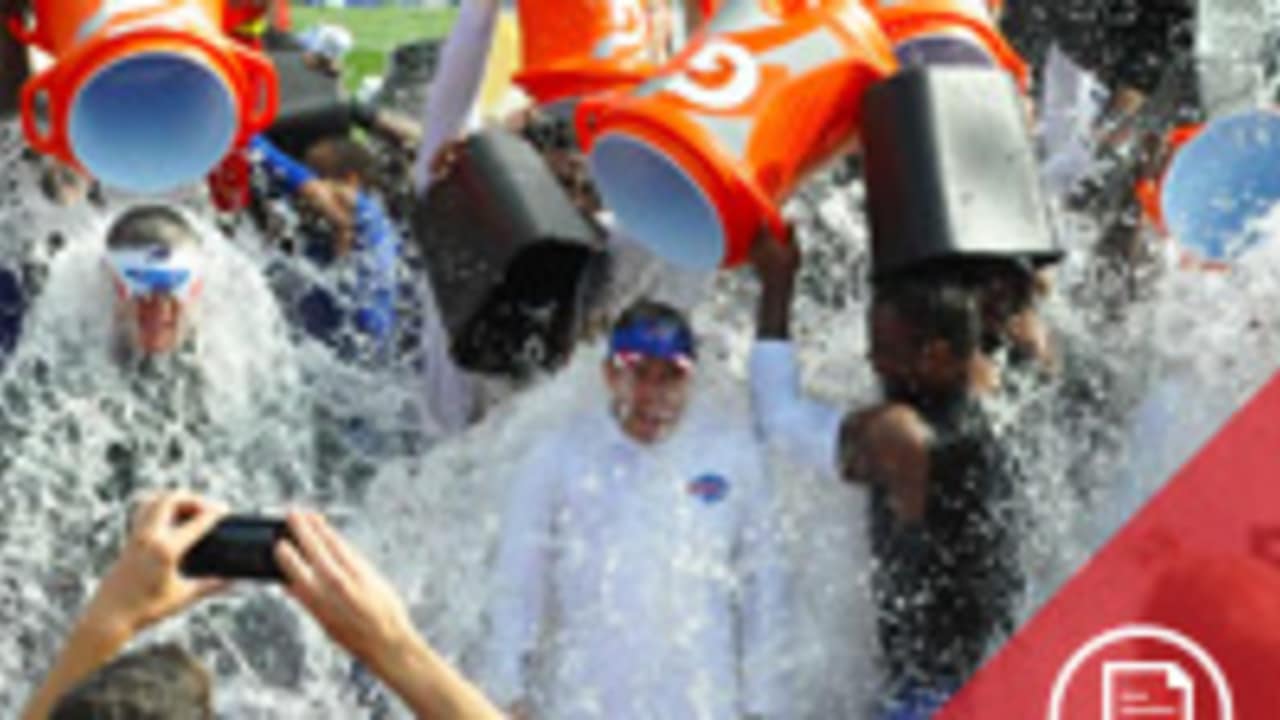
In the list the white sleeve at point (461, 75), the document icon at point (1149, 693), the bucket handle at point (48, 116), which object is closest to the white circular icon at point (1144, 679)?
the document icon at point (1149, 693)

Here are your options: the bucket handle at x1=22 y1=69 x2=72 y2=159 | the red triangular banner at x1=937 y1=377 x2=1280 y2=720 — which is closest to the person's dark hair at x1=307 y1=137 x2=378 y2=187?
the bucket handle at x1=22 y1=69 x2=72 y2=159

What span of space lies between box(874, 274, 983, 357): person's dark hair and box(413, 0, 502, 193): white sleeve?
3.61ft

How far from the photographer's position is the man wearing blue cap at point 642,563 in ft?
12.4

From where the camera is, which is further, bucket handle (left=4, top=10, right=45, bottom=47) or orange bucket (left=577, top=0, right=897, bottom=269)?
bucket handle (left=4, top=10, right=45, bottom=47)

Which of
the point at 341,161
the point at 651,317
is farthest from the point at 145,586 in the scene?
the point at 341,161

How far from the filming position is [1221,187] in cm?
385

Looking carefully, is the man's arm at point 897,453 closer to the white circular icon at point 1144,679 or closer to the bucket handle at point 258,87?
the white circular icon at point 1144,679

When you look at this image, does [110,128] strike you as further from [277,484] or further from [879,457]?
[879,457]

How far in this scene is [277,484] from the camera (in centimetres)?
430

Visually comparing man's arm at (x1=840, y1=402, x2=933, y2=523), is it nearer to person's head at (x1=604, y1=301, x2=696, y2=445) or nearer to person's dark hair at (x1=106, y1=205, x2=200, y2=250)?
person's head at (x1=604, y1=301, x2=696, y2=445)

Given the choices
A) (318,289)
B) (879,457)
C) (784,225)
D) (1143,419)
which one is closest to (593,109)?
(784,225)

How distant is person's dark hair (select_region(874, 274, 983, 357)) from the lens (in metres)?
3.34

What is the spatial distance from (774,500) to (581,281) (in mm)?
519

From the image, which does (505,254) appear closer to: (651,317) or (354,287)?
(651,317)
